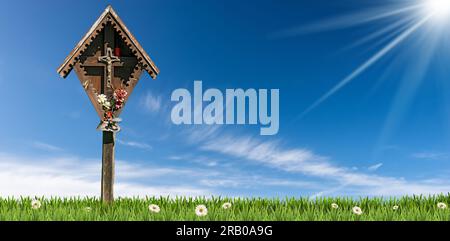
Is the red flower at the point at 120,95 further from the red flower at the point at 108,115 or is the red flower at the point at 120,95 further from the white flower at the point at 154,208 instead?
the white flower at the point at 154,208

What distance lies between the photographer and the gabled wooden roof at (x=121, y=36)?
31.3 ft

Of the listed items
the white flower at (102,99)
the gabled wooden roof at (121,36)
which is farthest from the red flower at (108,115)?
the gabled wooden roof at (121,36)

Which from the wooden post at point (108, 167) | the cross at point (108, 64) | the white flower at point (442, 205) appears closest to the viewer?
the wooden post at point (108, 167)

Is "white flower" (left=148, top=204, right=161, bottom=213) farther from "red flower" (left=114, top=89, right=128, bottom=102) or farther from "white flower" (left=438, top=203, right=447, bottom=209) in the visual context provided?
"white flower" (left=438, top=203, right=447, bottom=209)

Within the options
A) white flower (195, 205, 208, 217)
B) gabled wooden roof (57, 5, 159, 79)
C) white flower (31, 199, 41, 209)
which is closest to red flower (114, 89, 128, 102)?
gabled wooden roof (57, 5, 159, 79)

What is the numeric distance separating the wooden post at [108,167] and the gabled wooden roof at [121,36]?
1.13m

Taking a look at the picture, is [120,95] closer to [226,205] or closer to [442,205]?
[226,205]

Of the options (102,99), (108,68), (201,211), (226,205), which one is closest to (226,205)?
(226,205)

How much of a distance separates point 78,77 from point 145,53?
1.08 metres

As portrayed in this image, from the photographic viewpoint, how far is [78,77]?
9695mm

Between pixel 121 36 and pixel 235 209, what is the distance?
319cm

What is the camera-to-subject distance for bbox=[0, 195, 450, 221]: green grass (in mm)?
8789
